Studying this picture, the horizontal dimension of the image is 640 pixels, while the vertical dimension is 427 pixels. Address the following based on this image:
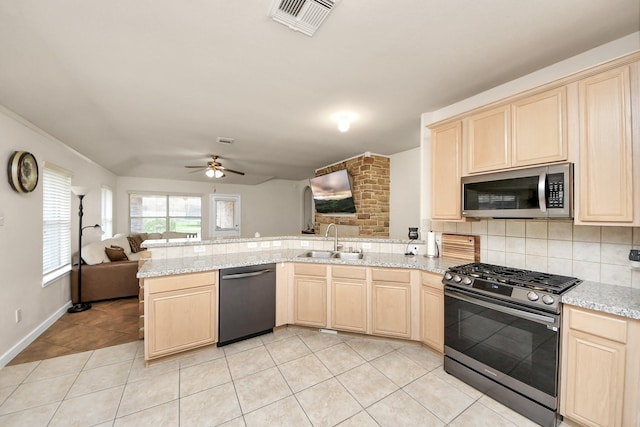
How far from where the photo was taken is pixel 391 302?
104 inches

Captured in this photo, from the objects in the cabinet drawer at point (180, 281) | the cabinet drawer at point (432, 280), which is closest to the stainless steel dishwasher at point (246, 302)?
the cabinet drawer at point (180, 281)

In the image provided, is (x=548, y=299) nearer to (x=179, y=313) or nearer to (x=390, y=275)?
(x=390, y=275)

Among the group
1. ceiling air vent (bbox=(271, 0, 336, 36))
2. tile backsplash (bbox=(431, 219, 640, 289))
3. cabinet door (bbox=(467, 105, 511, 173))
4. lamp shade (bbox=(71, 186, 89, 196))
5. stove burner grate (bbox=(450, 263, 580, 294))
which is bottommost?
stove burner grate (bbox=(450, 263, 580, 294))

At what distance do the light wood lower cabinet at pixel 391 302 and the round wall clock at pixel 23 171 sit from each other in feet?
11.7

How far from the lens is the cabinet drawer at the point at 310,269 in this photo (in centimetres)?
286

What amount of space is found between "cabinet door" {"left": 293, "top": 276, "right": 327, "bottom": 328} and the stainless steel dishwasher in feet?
0.86

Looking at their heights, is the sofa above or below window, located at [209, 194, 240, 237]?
below

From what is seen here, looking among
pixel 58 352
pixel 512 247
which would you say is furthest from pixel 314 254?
pixel 58 352

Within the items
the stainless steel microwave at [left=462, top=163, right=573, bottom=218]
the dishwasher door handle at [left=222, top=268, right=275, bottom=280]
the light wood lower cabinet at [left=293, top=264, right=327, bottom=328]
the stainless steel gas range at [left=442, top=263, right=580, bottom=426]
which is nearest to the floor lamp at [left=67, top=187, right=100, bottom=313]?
the dishwasher door handle at [left=222, top=268, right=275, bottom=280]

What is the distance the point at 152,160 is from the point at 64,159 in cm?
168

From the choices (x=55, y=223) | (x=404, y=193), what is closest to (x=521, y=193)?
(x=404, y=193)

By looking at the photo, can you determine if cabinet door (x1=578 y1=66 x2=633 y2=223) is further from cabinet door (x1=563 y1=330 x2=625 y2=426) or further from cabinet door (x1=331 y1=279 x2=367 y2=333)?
cabinet door (x1=331 y1=279 x2=367 y2=333)

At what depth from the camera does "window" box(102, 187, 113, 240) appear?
210 inches

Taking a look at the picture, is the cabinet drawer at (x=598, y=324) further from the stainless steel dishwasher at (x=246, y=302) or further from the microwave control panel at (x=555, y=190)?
the stainless steel dishwasher at (x=246, y=302)
